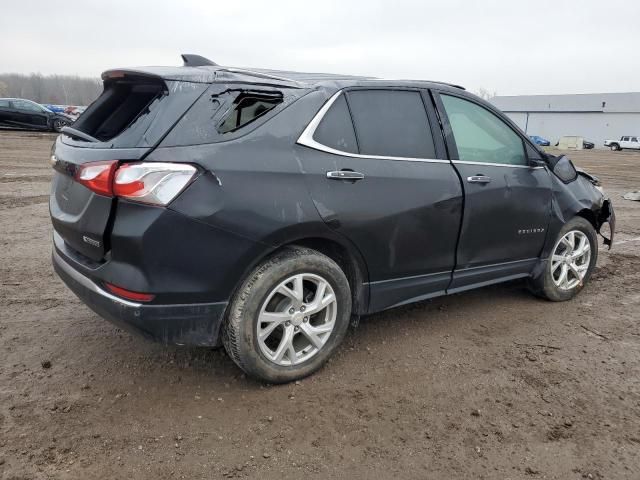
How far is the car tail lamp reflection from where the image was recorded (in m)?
2.48

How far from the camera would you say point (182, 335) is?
268cm

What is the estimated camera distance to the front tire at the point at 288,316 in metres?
2.78

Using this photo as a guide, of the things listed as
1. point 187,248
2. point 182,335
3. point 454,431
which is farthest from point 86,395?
point 454,431

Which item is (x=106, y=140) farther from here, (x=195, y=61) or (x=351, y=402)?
(x=351, y=402)

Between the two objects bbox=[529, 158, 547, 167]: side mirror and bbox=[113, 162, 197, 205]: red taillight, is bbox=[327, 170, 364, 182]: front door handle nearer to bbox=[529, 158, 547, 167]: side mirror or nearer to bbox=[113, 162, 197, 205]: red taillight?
bbox=[113, 162, 197, 205]: red taillight

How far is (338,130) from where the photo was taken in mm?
3066

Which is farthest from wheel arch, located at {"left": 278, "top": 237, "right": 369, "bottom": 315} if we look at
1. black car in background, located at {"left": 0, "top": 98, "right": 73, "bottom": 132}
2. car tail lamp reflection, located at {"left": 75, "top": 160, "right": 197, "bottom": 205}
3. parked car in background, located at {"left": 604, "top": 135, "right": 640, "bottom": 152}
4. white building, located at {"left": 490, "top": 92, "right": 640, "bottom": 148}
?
white building, located at {"left": 490, "top": 92, "right": 640, "bottom": 148}

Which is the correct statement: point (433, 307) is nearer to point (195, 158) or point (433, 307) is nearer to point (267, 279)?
point (267, 279)

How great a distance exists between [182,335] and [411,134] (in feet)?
6.31

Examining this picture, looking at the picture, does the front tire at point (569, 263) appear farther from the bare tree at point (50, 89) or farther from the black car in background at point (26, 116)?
the bare tree at point (50, 89)

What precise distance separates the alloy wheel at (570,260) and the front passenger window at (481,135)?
911mm

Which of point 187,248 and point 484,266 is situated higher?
point 187,248

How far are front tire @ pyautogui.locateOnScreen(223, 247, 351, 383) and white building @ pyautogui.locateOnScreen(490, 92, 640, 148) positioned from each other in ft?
248

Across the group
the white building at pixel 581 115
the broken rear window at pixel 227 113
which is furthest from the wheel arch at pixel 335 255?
the white building at pixel 581 115
